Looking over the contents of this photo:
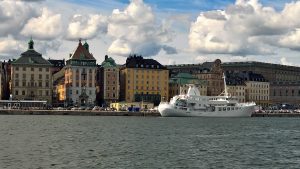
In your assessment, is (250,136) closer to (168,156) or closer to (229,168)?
(168,156)

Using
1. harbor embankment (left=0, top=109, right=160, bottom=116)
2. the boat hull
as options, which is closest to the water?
the boat hull

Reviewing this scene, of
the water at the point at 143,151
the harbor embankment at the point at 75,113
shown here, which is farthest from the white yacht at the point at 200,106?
the water at the point at 143,151

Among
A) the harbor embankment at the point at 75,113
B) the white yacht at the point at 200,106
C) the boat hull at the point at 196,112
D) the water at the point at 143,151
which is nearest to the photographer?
the water at the point at 143,151

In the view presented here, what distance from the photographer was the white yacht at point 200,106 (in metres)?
168

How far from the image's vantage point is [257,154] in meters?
63.2

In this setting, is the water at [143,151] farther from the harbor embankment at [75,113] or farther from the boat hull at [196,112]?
the harbor embankment at [75,113]

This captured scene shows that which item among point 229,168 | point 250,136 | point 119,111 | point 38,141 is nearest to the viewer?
point 229,168

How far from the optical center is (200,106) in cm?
17175

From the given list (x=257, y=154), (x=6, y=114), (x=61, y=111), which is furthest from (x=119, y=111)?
(x=257, y=154)

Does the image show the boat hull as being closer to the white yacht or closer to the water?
the white yacht

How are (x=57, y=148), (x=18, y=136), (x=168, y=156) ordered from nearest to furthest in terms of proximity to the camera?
(x=168, y=156), (x=57, y=148), (x=18, y=136)

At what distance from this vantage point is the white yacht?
168m

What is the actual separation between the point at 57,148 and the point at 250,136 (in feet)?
112

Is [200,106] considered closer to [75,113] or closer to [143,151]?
[75,113]
